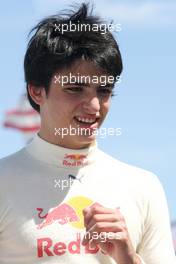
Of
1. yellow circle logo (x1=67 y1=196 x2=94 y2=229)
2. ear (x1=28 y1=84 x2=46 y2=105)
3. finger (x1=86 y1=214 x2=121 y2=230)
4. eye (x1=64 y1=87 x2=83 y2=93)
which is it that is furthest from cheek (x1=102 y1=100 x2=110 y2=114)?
finger (x1=86 y1=214 x2=121 y2=230)

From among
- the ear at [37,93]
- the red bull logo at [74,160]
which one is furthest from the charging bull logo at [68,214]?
the ear at [37,93]

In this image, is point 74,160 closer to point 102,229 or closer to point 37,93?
Result: point 37,93

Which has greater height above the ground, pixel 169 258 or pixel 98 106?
pixel 98 106

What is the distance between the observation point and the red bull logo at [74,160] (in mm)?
5344

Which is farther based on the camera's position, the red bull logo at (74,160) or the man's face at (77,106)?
the red bull logo at (74,160)

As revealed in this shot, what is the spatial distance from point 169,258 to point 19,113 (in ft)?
68.2

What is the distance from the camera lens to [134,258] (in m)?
4.92

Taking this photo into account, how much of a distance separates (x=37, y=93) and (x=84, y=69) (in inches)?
17.3

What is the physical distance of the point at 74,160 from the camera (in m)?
5.36

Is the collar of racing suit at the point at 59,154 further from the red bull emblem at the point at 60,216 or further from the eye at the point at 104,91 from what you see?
the eye at the point at 104,91

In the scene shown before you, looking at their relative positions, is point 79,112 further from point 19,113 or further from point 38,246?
point 19,113

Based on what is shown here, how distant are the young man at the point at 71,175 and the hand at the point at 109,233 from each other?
0.04ft

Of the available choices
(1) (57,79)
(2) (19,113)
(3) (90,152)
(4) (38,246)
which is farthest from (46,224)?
(2) (19,113)

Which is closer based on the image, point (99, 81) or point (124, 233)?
point (124, 233)
